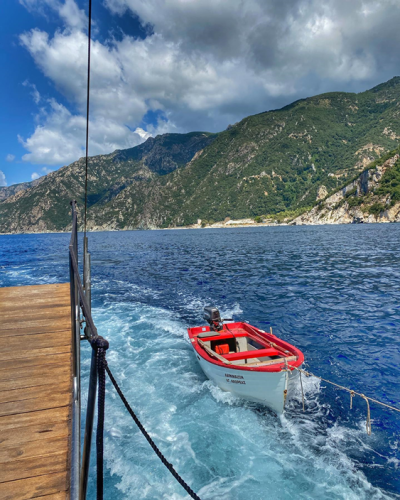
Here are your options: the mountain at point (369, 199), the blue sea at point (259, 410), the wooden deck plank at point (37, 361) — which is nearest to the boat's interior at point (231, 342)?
the blue sea at point (259, 410)

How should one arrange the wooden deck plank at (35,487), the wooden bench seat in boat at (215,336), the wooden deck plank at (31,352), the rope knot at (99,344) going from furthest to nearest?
the wooden bench seat in boat at (215,336)
the wooden deck plank at (31,352)
the wooden deck plank at (35,487)
the rope knot at (99,344)

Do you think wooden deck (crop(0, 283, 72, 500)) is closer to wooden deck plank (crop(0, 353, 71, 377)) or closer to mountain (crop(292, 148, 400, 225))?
wooden deck plank (crop(0, 353, 71, 377))

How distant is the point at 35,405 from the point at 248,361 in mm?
7597

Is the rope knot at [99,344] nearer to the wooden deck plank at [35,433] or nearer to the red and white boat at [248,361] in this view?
the wooden deck plank at [35,433]

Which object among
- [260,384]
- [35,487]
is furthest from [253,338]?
[35,487]

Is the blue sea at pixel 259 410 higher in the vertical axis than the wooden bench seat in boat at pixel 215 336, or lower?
lower

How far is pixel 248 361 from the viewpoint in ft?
34.0

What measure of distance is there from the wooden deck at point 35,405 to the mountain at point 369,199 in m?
161

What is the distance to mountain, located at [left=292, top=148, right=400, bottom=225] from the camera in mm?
139375

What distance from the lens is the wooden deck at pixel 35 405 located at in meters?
3.10

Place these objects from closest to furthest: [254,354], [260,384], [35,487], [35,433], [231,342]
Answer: [35,487] < [35,433] < [260,384] < [254,354] < [231,342]

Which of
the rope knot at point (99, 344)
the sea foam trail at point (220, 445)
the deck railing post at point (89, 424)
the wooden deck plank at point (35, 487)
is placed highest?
the rope knot at point (99, 344)

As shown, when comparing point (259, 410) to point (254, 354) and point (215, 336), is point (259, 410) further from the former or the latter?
point (215, 336)

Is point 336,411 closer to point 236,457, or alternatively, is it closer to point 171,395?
point 236,457
